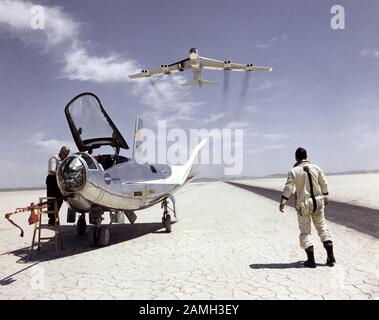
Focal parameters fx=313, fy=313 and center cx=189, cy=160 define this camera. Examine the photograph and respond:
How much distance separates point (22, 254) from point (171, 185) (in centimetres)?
525

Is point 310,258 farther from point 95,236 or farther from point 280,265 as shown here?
point 95,236

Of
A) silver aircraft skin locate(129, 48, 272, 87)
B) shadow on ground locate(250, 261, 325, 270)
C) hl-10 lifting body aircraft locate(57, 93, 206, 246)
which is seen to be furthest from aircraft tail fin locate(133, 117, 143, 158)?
silver aircraft skin locate(129, 48, 272, 87)

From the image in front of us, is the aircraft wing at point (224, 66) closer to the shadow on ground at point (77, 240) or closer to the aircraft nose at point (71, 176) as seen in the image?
the shadow on ground at point (77, 240)

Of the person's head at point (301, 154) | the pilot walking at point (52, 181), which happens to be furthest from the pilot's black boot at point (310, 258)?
the pilot walking at point (52, 181)

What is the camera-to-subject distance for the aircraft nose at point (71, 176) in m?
7.27

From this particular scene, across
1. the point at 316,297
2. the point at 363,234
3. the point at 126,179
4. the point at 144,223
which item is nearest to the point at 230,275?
the point at 316,297

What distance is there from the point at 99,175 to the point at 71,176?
74 cm

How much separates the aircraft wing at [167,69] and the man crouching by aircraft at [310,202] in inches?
1096

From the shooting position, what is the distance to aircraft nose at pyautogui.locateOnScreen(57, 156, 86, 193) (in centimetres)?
727

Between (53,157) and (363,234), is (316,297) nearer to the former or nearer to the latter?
(363,234)

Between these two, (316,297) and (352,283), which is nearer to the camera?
(316,297)

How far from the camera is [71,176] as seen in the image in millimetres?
7270

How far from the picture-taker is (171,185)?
37.9ft
